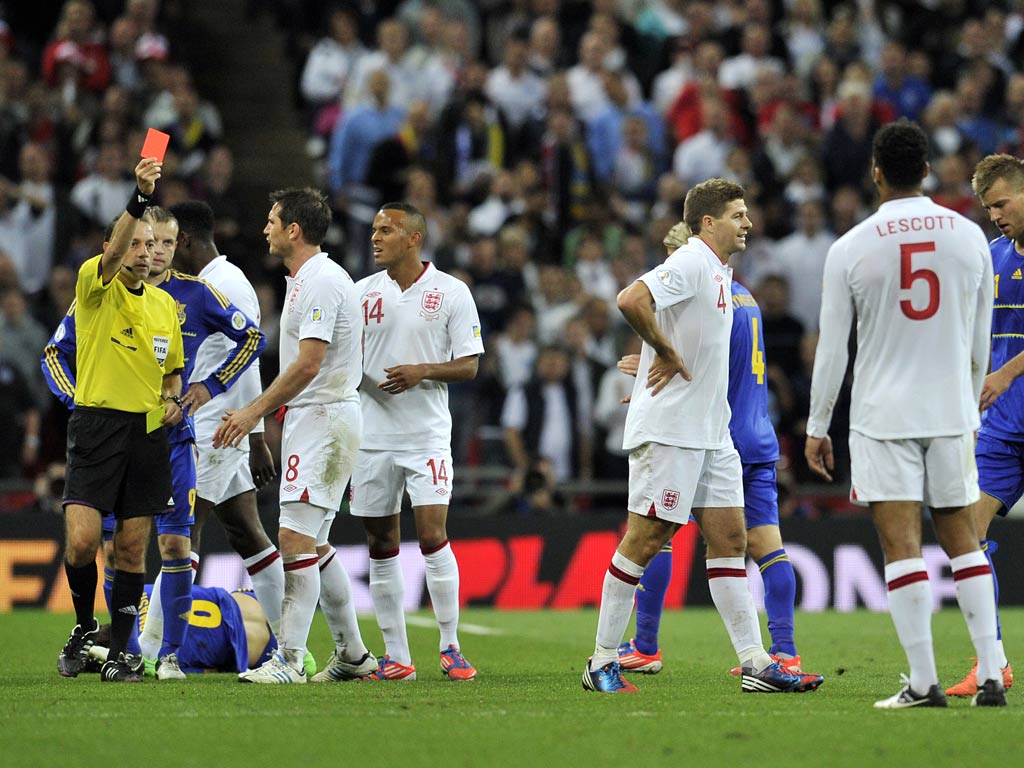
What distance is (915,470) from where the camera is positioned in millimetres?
7238

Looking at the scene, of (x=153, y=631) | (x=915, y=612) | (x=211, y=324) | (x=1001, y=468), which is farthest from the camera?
(x=211, y=324)

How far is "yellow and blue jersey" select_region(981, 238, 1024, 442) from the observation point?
883cm

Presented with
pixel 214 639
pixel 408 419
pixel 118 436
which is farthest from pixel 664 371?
pixel 214 639

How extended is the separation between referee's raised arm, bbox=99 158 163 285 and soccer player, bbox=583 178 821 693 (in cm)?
245

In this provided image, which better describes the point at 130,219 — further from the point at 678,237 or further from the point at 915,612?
the point at 915,612

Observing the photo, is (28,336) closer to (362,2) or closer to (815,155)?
(362,2)

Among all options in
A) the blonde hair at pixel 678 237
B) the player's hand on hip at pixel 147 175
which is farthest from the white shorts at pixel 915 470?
the player's hand on hip at pixel 147 175

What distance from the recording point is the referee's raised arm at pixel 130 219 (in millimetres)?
8062

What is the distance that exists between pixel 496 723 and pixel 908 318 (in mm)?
2585

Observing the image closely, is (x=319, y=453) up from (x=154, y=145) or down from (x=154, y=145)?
down

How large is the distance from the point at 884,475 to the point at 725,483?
4.76ft

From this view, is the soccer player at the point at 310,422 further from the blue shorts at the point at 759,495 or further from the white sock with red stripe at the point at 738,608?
the blue shorts at the point at 759,495

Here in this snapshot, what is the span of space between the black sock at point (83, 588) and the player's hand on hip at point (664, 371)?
10.5 ft

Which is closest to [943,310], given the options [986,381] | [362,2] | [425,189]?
[986,381]
